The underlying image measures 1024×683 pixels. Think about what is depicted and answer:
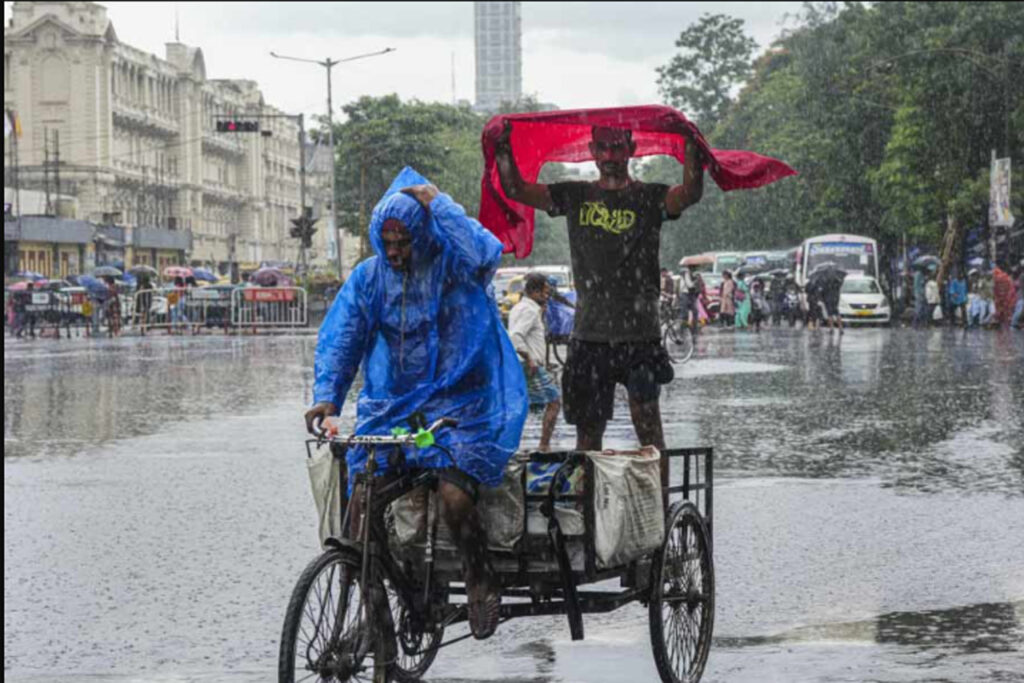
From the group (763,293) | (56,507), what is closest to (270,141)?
(763,293)

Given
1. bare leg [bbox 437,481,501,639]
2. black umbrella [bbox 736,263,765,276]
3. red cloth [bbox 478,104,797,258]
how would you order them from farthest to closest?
1. black umbrella [bbox 736,263,765,276]
2. red cloth [bbox 478,104,797,258]
3. bare leg [bbox 437,481,501,639]

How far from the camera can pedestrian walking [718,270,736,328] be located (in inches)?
1999

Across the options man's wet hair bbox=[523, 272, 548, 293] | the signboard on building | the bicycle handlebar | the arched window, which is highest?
the arched window

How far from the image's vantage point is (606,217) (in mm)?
6965

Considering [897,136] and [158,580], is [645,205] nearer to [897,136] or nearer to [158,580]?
[158,580]

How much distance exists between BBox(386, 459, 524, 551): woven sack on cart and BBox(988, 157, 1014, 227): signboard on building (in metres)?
39.6

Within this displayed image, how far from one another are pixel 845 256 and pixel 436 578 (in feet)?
191

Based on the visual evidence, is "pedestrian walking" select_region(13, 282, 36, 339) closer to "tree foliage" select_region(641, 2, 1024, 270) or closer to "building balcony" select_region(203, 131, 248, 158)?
"tree foliage" select_region(641, 2, 1024, 270)

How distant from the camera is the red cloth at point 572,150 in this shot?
6633mm

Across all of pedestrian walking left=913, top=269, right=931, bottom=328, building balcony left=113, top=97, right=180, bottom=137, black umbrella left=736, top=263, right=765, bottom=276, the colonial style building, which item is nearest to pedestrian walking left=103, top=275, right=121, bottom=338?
pedestrian walking left=913, top=269, right=931, bottom=328

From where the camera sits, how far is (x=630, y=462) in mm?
5570

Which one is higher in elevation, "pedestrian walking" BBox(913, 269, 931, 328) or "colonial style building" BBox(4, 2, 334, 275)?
"colonial style building" BBox(4, 2, 334, 275)

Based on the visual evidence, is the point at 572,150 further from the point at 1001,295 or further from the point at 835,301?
the point at 835,301

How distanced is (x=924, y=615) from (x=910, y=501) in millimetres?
3716
